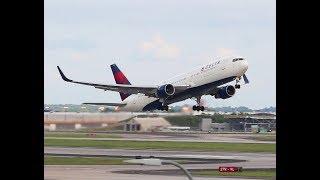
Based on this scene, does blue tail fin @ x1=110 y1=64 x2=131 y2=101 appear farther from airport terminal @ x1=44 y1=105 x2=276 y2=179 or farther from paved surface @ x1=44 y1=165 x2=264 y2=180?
paved surface @ x1=44 y1=165 x2=264 y2=180

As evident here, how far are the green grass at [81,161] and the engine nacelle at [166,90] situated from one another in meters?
15.0

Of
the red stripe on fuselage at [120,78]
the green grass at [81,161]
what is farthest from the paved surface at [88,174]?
the red stripe on fuselage at [120,78]

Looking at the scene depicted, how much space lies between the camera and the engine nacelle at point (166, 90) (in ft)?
150

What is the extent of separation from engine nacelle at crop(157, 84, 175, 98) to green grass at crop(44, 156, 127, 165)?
49.3 feet

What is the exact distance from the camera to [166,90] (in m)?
45.7

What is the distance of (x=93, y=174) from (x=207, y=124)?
44082 millimetres

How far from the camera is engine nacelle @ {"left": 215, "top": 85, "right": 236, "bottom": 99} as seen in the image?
4631 cm

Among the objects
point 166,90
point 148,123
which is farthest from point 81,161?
point 148,123

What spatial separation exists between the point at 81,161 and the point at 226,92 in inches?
753

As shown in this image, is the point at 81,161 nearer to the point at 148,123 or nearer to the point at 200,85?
the point at 200,85
